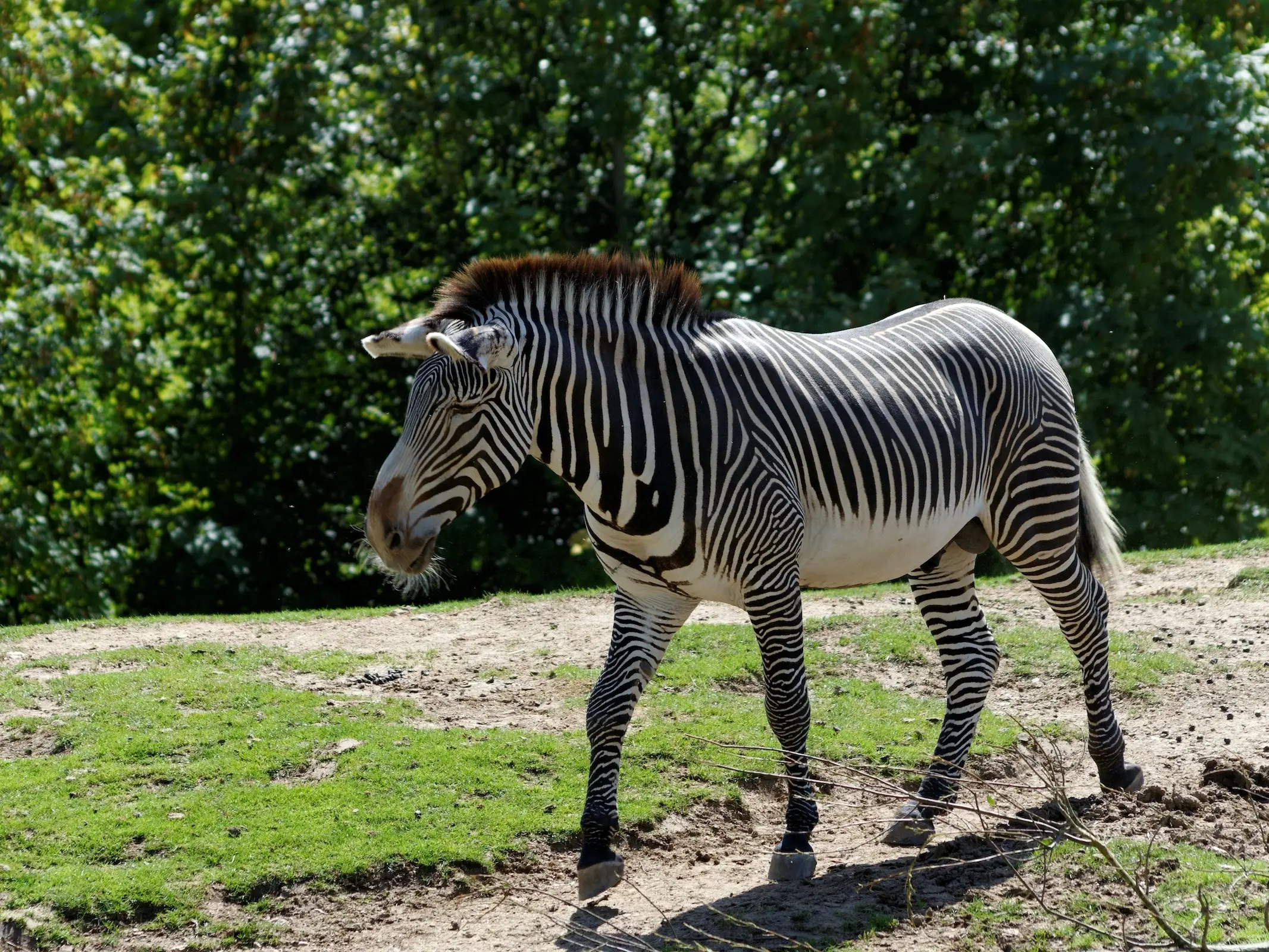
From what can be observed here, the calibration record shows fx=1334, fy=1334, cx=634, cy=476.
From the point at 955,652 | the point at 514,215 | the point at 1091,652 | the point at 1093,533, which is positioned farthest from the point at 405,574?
the point at 514,215

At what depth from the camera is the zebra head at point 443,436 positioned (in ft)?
16.9

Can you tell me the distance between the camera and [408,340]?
17.1 ft

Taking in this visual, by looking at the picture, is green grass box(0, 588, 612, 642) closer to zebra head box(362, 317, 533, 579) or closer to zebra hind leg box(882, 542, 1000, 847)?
zebra hind leg box(882, 542, 1000, 847)

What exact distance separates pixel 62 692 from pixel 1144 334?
37.8 feet

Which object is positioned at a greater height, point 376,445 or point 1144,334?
point 1144,334

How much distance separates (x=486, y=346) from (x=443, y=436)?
0.39 m

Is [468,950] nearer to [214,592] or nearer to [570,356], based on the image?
[570,356]

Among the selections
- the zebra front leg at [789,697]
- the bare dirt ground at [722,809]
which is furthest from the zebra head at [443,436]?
the bare dirt ground at [722,809]

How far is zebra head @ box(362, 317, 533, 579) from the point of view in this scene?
16.9 ft

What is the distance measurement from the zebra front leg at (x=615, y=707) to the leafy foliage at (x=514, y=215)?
7.70 meters

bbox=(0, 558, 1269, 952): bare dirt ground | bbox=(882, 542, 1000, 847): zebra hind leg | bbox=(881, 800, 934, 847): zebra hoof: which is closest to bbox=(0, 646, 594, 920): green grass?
bbox=(0, 558, 1269, 952): bare dirt ground

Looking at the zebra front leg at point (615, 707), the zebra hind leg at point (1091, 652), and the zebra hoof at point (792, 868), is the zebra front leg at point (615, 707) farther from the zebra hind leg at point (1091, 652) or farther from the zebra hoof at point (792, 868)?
the zebra hind leg at point (1091, 652)

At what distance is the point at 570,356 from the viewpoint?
5520mm

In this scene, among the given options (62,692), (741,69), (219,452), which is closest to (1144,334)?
(741,69)
